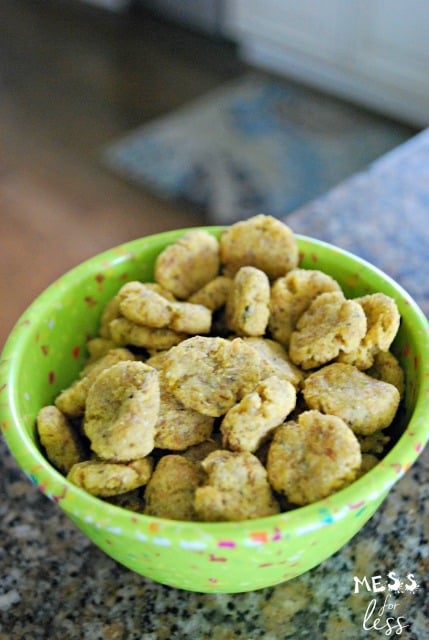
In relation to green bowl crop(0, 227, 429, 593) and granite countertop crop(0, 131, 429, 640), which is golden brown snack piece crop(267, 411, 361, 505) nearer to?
green bowl crop(0, 227, 429, 593)

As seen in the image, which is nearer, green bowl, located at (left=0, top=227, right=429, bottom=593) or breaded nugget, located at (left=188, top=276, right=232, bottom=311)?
green bowl, located at (left=0, top=227, right=429, bottom=593)

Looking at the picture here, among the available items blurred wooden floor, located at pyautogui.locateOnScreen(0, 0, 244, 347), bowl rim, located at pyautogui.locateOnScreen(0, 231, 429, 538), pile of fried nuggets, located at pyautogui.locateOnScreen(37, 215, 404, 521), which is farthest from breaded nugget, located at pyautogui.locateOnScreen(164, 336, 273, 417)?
blurred wooden floor, located at pyautogui.locateOnScreen(0, 0, 244, 347)

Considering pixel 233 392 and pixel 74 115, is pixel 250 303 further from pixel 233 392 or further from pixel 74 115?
pixel 74 115

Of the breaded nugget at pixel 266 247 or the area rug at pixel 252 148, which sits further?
the area rug at pixel 252 148

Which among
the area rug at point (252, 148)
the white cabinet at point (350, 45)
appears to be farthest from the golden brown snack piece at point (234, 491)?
the white cabinet at point (350, 45)

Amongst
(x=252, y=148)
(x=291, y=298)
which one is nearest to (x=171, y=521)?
(x=291, y=298)

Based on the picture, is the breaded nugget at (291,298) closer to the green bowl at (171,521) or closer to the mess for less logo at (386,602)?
the green bowl at (171,521)
